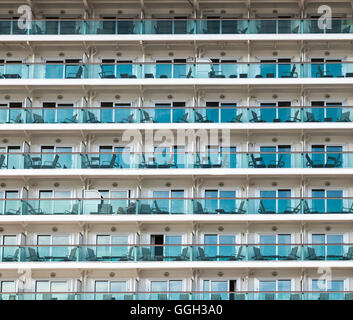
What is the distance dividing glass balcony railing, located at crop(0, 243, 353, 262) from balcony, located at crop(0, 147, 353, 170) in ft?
8.26

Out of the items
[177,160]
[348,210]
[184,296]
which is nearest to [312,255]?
[348,210]

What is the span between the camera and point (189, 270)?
33.7 meters

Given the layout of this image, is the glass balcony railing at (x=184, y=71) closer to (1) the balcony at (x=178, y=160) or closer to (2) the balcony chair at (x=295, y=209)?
(1) the balcony at (x=178, y=160)

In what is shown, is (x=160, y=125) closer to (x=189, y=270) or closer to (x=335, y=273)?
(x=189, y=270)

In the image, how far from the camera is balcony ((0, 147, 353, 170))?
112 ft

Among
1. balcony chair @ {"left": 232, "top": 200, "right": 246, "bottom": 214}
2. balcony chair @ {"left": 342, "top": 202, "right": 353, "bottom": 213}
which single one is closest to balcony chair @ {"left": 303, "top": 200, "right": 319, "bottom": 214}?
balcony chair @ {"left": 342, "top": 202, "right": 353, "bottom": 213}

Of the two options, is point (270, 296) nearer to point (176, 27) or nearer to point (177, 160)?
point (177, 160)

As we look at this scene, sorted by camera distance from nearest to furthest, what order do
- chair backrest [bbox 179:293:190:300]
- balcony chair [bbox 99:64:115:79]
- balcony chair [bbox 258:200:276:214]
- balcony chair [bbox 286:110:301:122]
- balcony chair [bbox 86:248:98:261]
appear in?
chair backrest [bbox 179:293:190:300] < balcony chair [bbox 86:248:98:261] < balcony chair [bbox 258:200:276:214] < balcony chair [bbox 286:110:301:122] < balcony chair [bbox 99:64:115:79]

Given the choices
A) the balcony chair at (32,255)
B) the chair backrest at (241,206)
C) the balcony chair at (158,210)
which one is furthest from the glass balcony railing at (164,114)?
the balcony chair at (32,255)

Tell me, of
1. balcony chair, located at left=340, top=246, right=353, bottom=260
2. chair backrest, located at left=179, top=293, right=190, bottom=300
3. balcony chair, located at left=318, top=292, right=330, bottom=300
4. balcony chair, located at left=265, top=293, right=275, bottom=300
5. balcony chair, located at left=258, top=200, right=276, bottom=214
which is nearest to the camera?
balcony chair, located at left=318, top=292, right=330, bottom=300

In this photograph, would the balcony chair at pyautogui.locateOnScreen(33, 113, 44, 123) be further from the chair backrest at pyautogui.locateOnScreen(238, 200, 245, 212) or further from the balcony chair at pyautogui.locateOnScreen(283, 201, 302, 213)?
the balcony chair at pyautogui.locateOnScreen(283, 201, 302, 213)

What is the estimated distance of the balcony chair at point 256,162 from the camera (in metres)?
34.2

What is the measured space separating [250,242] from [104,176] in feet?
16.2

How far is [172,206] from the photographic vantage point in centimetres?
3388
